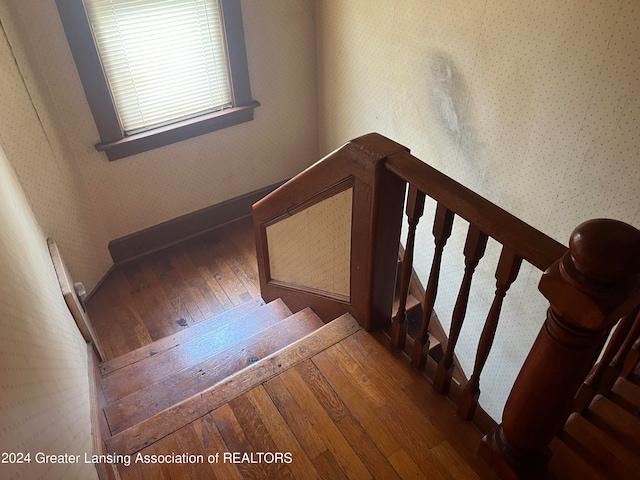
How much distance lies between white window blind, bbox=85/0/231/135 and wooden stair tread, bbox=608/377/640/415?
2910 mm

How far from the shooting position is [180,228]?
3.72 metres

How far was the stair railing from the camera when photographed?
0.83 metres

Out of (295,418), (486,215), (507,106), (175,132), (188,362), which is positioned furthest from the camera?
(175,132)

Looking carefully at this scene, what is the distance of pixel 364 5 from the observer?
2885 millimetres

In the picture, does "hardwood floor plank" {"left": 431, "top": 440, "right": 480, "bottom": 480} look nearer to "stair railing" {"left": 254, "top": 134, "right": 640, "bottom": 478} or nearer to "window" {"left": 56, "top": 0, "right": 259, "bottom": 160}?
"stair railing" {"left": 254, "top": 134, "right": 640, "bottom": 478}

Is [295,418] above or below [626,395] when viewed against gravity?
below

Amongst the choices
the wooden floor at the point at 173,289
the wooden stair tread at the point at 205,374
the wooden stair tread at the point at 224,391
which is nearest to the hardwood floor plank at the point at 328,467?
the wooden stair tread at the point at 224,391

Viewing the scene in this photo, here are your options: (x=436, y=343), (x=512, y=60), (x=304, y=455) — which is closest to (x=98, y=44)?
(x=512, y=60)

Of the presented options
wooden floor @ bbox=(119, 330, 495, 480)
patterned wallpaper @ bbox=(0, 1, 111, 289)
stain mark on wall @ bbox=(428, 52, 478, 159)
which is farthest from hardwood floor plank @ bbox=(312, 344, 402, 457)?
patterned wallpaper @ bbox=(0, 1, 111, 289)

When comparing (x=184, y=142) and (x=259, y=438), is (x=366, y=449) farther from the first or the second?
(x=184, y=142)

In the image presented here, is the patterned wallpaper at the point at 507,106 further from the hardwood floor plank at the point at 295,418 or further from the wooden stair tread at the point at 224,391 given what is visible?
the hardwood floor plank at the point at 295,418

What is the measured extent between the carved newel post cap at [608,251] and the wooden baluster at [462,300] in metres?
0.32

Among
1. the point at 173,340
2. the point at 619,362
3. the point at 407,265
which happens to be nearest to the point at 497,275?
the point at 407,265

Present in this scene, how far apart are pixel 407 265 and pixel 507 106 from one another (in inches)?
43.1
